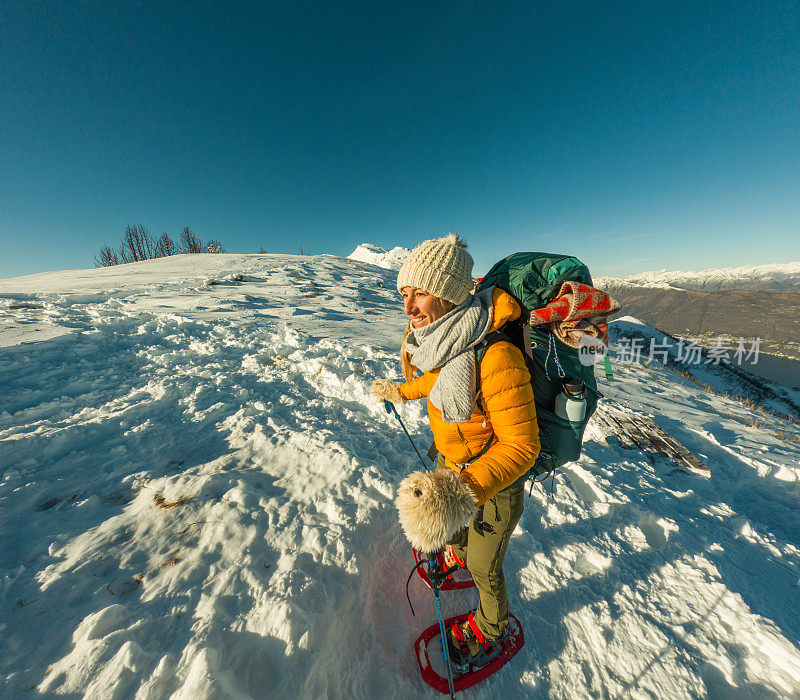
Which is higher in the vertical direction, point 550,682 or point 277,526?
point 277,526

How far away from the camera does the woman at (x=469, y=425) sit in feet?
5.12

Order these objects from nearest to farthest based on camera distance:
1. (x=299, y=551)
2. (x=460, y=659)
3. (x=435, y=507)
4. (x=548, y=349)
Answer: (x=435, y=507) < (x=548, y=349) < (x=460, y=659) < (x=299, y=551)

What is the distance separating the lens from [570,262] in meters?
1.92

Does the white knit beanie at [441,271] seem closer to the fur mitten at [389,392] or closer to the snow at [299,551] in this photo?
the fur mitten at [389,392]

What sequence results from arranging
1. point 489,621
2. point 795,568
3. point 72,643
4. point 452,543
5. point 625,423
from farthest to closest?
1. point 625,423
2. point 795,568
3. point 452,543
4. point 489,621
5. point 72,643

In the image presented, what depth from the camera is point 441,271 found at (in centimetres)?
195

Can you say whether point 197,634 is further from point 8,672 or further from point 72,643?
point 8,672

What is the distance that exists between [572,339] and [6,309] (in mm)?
10627

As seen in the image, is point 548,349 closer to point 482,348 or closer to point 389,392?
point 482,348

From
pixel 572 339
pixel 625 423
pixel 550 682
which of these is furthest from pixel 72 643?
pixel 625 423

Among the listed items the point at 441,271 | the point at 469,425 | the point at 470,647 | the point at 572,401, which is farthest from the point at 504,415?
the point at 470,647

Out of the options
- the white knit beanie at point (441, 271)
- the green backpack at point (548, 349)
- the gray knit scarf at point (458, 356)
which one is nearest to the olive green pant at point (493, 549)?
the green backpack at point (548, 349)

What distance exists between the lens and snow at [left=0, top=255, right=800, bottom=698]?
186cm

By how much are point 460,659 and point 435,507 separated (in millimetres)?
1625
